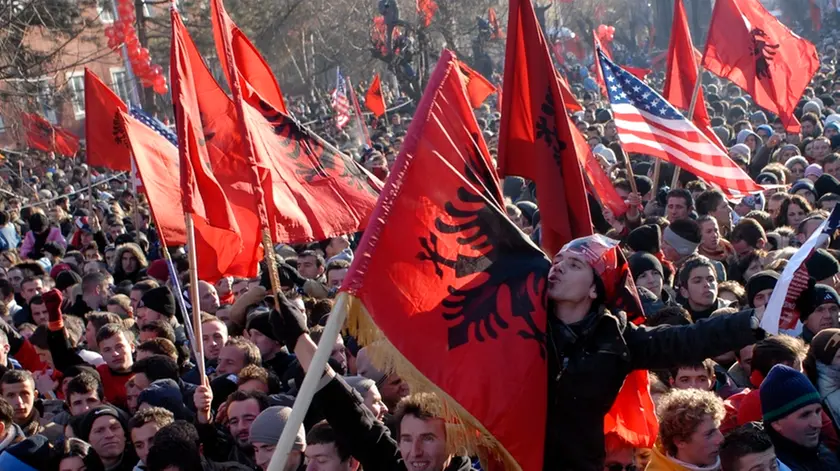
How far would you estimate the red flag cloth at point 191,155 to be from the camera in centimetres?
602

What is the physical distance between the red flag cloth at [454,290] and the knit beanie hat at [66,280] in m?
8.19

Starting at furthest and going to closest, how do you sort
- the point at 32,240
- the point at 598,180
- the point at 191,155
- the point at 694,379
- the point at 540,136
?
1. the point at 32,240
2. the point at 598,180
3. the point at 191,155
4. the point at 694,379
5. the point at 540,136

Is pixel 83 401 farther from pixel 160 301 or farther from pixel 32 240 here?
pixel 32 240

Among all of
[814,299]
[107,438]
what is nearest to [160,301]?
[107,438]

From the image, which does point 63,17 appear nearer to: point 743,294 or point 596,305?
point 743,294

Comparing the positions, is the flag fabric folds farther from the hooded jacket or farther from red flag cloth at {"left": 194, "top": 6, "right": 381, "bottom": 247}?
the hooded jacket

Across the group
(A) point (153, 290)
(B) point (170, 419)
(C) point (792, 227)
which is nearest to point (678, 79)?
(C) point (792, 227)

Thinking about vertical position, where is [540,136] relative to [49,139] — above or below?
above

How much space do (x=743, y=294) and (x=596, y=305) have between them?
11.6 feet

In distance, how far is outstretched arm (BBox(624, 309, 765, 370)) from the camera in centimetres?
320

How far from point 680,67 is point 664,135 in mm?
2802

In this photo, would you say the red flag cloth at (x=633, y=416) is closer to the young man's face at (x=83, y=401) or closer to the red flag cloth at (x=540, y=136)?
the red flag cloth at (x=540, y=136)

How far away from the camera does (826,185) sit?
1047cm

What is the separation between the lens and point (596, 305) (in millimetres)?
3625
